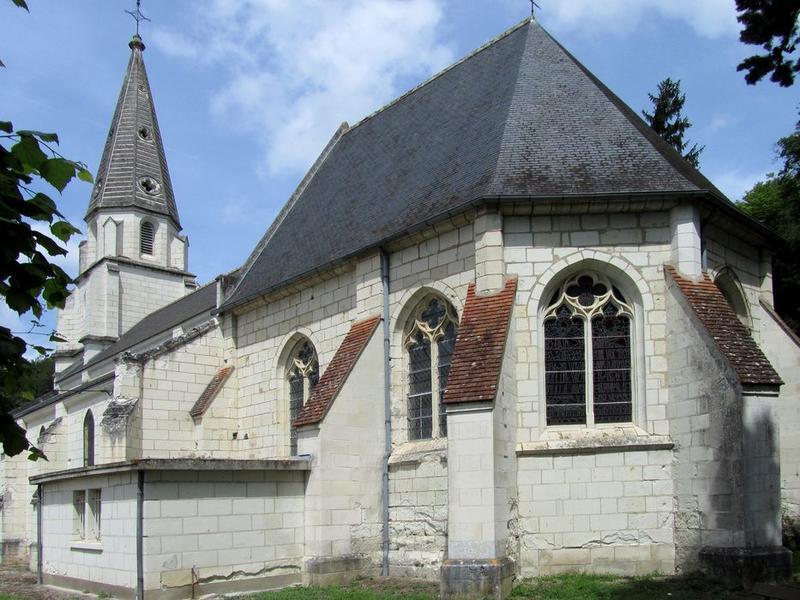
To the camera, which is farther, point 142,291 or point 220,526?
point 142,291

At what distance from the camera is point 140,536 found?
12.6 metres

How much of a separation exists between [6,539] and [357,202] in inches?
678

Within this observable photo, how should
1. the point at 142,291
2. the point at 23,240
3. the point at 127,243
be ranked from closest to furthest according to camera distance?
1. the point at 23,240
2. the point at 127,243
3. the point at 142,291

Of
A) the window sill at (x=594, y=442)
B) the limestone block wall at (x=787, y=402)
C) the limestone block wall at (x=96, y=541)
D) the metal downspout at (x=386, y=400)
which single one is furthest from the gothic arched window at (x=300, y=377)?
the limestone block wall at (x=787, y=402)

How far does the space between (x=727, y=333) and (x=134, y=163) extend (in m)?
31.3

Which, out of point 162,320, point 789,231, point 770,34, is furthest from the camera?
point 162,320

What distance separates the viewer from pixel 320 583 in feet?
46.0

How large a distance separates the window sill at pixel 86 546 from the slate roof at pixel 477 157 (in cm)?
636

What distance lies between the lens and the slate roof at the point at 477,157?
13.7 m

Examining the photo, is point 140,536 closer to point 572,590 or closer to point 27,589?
point 27,589

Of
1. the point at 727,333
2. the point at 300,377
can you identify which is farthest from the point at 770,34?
the point at 300,377

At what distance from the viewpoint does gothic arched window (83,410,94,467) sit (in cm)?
2467

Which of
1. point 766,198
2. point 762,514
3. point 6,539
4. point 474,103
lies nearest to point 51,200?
point 762,514

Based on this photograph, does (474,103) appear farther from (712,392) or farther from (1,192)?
(1,192)
